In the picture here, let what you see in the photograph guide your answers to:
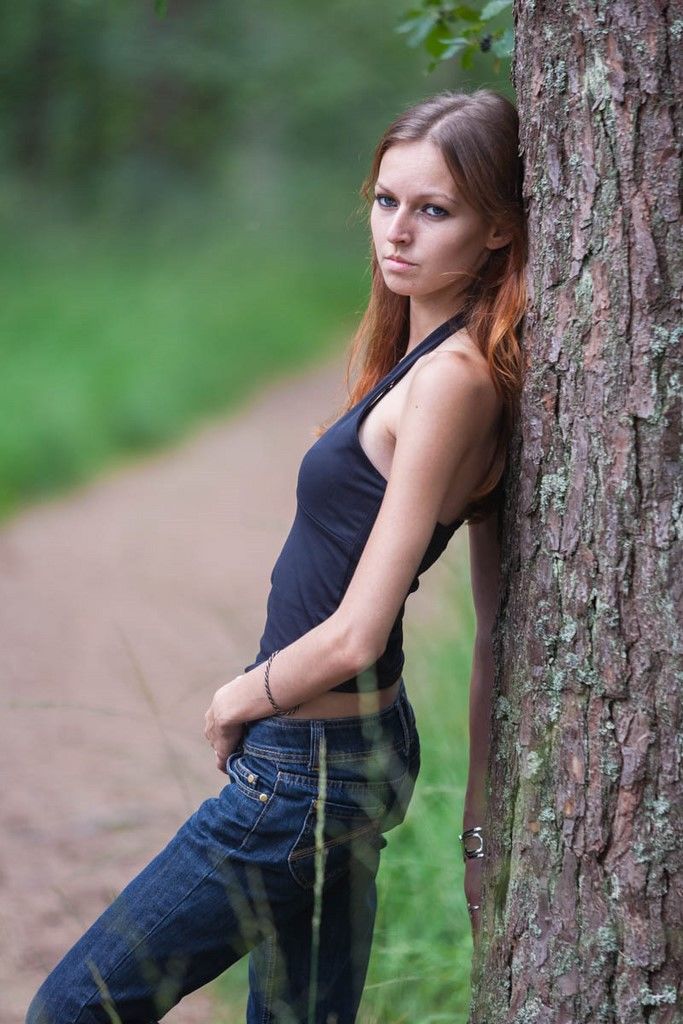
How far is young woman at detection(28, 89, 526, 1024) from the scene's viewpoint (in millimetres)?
1813

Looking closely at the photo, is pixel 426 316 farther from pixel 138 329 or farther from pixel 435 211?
pixel 138 329

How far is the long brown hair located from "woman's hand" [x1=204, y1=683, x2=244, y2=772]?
20.1 inches

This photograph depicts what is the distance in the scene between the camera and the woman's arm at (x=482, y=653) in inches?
85.3

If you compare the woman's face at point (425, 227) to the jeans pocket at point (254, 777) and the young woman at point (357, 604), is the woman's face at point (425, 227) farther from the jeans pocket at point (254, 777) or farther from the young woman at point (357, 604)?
the jeans pocket at point (254, 777)

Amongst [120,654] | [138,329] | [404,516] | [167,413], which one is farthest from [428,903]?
[138,329]

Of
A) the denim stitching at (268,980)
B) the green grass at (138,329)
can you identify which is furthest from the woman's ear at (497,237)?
the green grass at (138,329)

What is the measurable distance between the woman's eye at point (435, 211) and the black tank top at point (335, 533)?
0.17m

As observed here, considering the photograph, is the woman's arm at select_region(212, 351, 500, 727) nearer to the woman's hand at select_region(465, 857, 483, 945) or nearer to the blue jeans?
the blue jeans

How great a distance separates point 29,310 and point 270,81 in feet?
23.3

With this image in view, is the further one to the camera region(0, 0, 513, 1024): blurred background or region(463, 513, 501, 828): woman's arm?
region(0, 0, 513, 1024): blurred background

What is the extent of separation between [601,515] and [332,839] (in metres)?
0.68

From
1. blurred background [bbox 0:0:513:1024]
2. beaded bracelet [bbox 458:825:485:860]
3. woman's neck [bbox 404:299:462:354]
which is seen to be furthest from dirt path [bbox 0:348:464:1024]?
woman's neck [bbox 404:299:462:354]

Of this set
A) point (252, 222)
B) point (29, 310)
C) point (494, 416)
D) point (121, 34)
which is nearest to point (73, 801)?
point (494, 416)

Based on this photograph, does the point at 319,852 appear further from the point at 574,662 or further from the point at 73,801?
the point at 73,801
